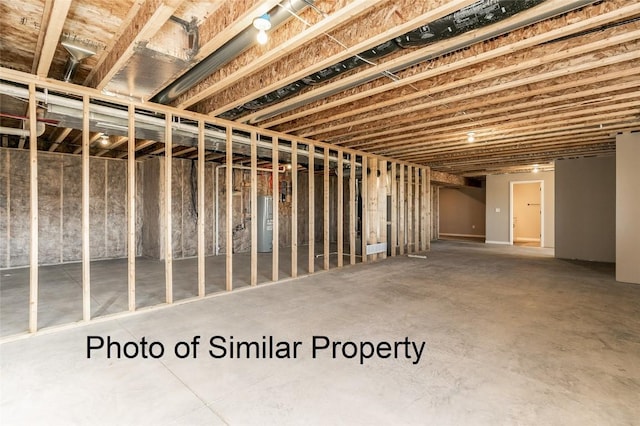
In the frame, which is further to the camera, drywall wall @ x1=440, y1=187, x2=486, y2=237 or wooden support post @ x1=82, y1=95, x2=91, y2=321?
drywall wall @ x1=440, y1=187, x2=486, y2=237

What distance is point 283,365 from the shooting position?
7.99 feet

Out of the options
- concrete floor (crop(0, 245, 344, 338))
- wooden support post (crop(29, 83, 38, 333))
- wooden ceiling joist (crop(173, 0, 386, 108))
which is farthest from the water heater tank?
wooden support post (crop(29, 83, 38, 333))

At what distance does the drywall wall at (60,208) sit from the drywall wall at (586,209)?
10.1m

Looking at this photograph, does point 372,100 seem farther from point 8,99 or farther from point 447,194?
point 447,194

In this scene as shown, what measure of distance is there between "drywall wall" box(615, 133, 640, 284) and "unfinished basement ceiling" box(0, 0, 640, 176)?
0.34m

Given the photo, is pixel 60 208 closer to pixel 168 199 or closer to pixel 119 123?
pixel 119 123

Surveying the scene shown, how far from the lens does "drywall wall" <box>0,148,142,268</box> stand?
20.6 feet

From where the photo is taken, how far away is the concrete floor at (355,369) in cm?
186

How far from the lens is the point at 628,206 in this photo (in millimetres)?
5148

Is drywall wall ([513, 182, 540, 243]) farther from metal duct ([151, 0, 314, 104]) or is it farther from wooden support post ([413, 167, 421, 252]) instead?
metal duct ([151, 0, 314, 104])

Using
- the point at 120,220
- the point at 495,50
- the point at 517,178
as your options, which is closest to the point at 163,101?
the point at 495,50

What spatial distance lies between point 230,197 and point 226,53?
209 cm

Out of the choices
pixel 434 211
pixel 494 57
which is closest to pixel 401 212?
pixel 494 57

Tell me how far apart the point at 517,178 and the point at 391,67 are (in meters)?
9.63
